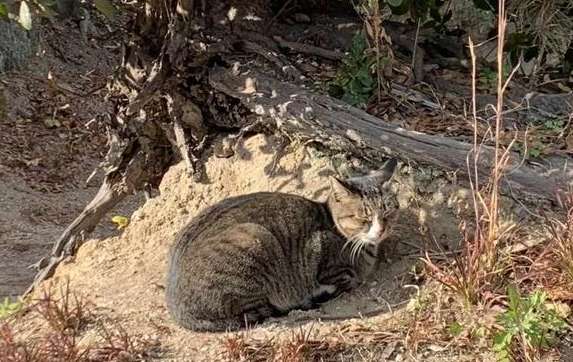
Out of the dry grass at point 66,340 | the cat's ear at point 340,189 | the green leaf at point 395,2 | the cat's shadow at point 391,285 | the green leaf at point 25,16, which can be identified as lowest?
the cat's shadow at point 391,285

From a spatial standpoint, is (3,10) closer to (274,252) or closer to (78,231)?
(274,252)

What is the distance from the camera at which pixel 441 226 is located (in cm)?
501

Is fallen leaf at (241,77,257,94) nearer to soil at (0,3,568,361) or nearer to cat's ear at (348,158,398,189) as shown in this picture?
soil at (0,3,568,361)

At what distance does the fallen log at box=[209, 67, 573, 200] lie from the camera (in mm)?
4809

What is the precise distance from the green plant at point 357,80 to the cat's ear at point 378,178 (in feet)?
2.37

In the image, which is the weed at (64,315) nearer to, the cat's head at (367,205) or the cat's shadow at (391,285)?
the cat's shadow at (391,285)

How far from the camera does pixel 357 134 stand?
515cm

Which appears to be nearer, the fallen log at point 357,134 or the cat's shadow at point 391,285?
the cat's shadow at point 391,285

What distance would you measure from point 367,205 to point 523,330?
46.5 inches

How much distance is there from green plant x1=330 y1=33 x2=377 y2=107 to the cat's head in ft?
2.39

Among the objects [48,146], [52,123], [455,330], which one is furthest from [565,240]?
[52,123]

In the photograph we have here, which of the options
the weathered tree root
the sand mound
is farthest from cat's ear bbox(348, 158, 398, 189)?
the weathered tree root

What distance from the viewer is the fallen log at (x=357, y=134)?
481 cm

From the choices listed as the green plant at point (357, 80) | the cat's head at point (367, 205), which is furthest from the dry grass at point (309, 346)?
the green plant at point (357, 80)
